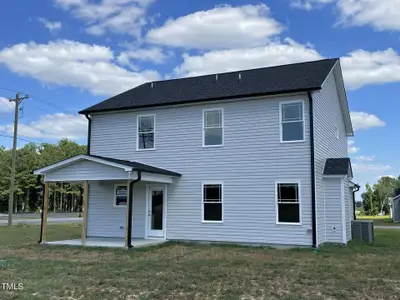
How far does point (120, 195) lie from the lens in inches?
650

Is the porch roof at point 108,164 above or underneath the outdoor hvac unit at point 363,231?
above

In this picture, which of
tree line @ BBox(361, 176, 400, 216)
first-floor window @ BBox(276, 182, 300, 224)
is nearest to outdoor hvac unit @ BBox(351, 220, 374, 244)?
first-floor window @ BBox(276, 182, 300, 224)

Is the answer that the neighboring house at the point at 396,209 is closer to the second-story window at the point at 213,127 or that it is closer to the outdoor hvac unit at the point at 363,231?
the outdoor hvac unit at the point at 363,231

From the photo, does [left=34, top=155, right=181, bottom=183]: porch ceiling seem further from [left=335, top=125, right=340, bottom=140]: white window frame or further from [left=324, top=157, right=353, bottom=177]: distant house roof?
[left=335, top=125, right=340, bottom=140]: white window frame

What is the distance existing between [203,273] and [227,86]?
9138 mm

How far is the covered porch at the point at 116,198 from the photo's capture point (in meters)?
13.8

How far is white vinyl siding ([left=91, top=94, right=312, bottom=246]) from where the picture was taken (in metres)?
13.7

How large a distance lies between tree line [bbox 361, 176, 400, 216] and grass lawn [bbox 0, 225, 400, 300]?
4328 cm

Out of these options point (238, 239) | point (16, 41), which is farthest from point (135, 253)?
point (16, 41)

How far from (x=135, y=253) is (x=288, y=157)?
237 inches

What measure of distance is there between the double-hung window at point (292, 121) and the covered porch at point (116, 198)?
4.41 metres

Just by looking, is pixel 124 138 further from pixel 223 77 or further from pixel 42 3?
pixel 42 3

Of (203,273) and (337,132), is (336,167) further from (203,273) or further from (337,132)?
(203,273)

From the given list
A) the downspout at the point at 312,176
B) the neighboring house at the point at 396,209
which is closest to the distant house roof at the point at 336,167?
the downspout at the point at 312,176
